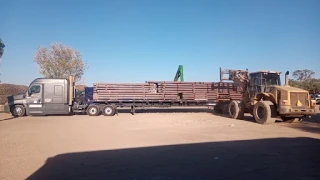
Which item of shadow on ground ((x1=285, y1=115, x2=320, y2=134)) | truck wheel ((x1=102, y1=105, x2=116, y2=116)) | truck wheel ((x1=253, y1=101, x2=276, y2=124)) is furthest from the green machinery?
shadow on ground ((x1=285, y1=115, x2=320, y2=134))

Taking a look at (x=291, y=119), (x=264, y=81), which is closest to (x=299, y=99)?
(x=291, y=119)

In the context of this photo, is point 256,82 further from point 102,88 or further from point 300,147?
point 102,88

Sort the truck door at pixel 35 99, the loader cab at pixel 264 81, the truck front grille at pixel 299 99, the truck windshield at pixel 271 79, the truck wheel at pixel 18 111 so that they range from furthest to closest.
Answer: the truck wheel at pixel 18 111 → the truck door at pixel 35 99 → the truck windshield at pixel 271 79 → the loader cab at pixel 264 81 → the truck front grille at pixel 299 99

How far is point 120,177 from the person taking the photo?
5.32 metres

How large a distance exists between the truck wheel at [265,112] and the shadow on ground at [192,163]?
249 inches

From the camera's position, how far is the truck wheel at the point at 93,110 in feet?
70.3

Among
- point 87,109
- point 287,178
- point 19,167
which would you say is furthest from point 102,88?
point 287,178

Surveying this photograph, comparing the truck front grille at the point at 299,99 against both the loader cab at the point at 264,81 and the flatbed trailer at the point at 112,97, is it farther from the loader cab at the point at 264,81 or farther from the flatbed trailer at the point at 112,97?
the flatbed trailer at the point at 112,97

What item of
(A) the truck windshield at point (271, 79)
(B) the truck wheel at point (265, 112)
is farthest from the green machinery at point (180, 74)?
(B) the truck wheel at point (265, 112)

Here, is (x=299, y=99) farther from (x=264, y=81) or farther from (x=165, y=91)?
(x=165, y=91)

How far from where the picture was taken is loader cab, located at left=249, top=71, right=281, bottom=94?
1691cm

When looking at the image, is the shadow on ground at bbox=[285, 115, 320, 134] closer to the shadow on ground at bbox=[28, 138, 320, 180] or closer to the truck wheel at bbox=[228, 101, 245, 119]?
the truck wheel at bbox=[228, 101, 245, 119]

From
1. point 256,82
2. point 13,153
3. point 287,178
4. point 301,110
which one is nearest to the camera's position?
point 287,178

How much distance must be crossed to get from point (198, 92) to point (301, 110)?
33.3ft
